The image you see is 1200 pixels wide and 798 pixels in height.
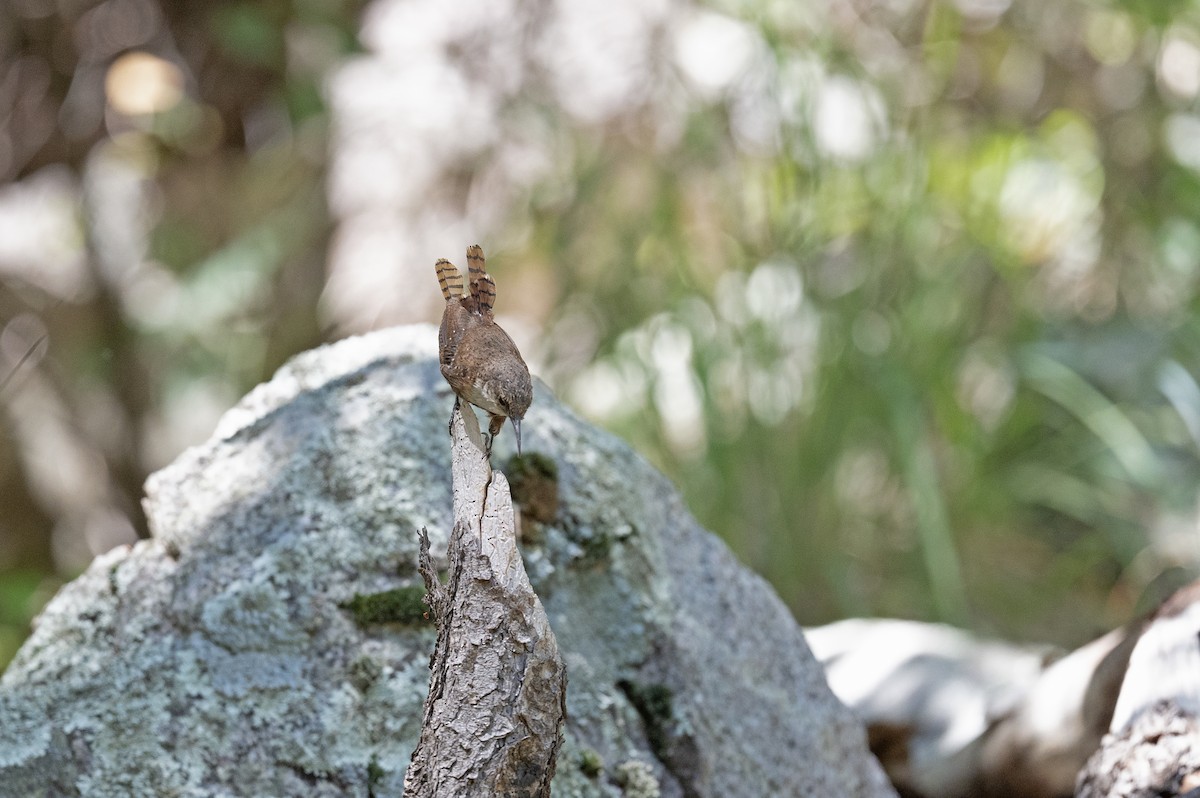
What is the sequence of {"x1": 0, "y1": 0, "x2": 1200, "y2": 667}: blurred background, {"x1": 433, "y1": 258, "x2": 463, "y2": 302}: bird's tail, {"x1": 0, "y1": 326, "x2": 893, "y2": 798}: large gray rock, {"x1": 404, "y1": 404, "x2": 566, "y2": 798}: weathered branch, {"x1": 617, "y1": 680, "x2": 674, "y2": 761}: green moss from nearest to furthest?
{"x1": 404, "y1": 404, "x2": 566, "y2": 798}: weathered branch, {"x1": 433, "y1": 258, "x2": 463, "y2": 302}: bird's tail, {"x1": 0, "y1": 326, "x2": 893, "y2": 798}: large gray rock, {"x1": 617, "y1": 680, "x2": 674, "y2": 761}: green moss, {"x1": 0, "y1": 0, "x2": 1200, "y2": 667}: blurred background

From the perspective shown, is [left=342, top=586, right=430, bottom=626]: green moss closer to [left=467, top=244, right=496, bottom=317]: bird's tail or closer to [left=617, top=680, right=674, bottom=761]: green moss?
[left=617, top=680, right=674, bottom=761]: green moss

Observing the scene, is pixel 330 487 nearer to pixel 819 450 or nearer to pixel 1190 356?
pixel 819 450

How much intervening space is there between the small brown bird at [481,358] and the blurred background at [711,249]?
2369 mm

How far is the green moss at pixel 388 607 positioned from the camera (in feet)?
4.83

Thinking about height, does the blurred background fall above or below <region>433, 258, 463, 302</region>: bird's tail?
above

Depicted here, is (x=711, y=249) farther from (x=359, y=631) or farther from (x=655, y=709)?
(x=359, y=631)

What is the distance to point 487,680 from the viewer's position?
1043 mm

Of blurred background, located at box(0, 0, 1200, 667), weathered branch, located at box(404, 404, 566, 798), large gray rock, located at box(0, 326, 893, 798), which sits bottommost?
weathered branch, located at box(404, 404, 566, 798)

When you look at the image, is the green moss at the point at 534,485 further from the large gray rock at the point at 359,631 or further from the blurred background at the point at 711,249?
the blurred background at the point at 711,249

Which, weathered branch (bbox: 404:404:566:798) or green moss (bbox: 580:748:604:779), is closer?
weathered branch (bbox: 404:404:566:798)

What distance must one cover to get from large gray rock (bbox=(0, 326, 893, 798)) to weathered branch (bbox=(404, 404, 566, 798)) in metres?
0.36

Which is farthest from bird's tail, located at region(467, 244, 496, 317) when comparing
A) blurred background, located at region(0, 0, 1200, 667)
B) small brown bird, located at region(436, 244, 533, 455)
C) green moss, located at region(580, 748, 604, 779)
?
blurred background, located at region(0, 0, 1200, 667)

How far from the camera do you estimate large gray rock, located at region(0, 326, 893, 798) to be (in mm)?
1375

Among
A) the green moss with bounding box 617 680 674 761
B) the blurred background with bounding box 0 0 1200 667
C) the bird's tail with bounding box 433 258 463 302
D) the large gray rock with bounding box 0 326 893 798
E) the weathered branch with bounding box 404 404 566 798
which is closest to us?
the weathered branch with bounding box 404 404 566 798
